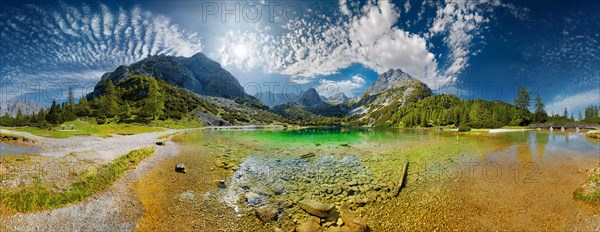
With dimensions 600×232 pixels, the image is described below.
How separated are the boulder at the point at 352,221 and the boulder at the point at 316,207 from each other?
0.82 metres

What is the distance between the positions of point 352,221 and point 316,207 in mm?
2122

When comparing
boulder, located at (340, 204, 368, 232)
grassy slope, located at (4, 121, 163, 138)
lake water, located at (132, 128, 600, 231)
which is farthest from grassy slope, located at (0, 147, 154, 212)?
grassy slope, located at (4, 121, 163, 138)

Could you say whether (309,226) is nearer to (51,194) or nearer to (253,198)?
(253,198)

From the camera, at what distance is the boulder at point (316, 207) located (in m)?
12.0

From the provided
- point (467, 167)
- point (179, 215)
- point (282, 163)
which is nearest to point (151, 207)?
point (179, 215)

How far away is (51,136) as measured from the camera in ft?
119

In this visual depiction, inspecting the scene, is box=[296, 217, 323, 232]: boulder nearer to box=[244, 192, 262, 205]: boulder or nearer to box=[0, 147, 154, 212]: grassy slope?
box=[244, 192, 262, 205]: boulder

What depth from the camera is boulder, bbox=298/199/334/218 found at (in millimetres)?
11971

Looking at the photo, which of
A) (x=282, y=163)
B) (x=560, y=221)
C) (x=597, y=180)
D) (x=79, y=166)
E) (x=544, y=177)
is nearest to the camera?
(x=560, y=221)

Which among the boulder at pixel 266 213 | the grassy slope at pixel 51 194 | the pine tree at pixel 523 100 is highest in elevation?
the pine tree at pixel 523 100

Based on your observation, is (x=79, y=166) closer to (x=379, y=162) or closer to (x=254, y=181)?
(x=254, y=181)

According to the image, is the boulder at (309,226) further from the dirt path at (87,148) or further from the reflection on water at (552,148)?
the reflection on water at (552,148)

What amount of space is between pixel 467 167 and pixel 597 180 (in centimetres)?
766

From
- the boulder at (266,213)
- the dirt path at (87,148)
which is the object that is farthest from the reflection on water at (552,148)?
the dirt path at (87,148)
